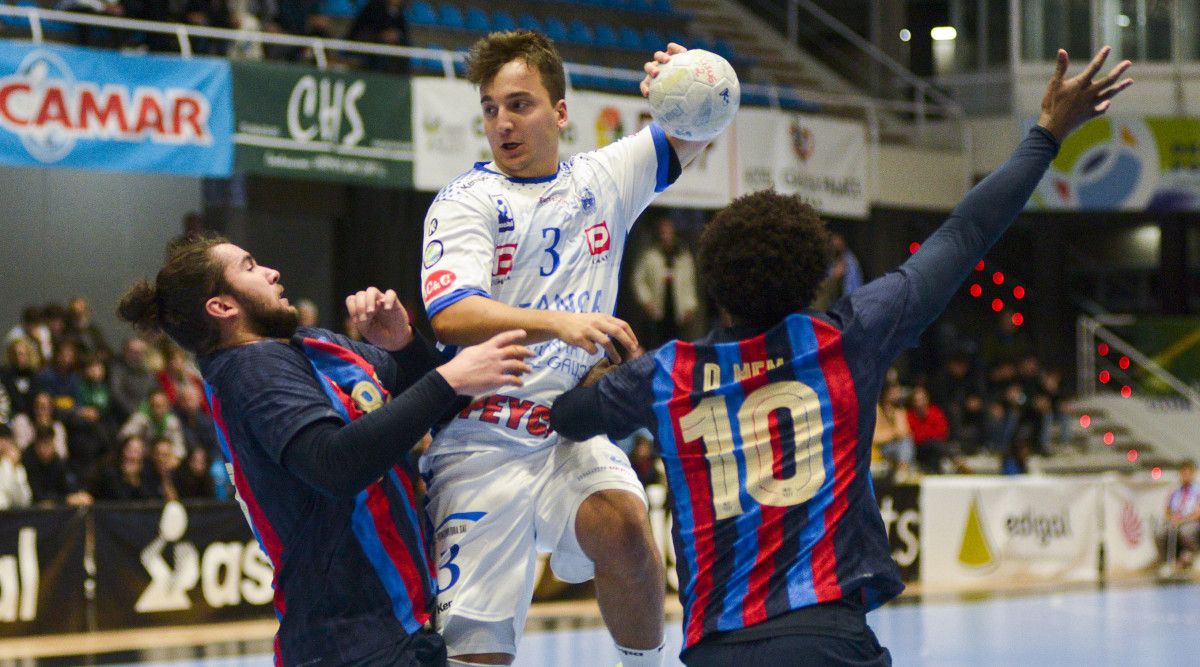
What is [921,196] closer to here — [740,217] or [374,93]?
[374,93]

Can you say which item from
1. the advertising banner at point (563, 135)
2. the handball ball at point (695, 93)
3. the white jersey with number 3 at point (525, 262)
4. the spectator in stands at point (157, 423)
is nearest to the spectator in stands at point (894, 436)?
the advertising banner at point (563, 135)

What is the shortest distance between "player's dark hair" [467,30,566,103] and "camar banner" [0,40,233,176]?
28.4ft

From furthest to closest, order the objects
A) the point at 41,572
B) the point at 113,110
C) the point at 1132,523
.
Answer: the point at 1132,523 < the point at 113,110 < the point at 41,572

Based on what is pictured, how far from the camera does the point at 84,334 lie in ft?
43.2

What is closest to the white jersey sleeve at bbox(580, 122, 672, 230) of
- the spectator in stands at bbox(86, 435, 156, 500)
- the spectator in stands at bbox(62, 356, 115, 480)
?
the spectator in stands at bbox(86, 435, 156, 500)

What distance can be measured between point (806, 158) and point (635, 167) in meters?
13.0

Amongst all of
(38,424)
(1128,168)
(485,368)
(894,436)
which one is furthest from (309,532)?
(1128,168)

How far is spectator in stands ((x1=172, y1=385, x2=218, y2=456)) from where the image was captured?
13.0m

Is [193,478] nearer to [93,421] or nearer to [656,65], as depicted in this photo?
[93,421]

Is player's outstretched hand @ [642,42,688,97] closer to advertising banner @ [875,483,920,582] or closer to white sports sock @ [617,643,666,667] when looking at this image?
white sports sock @ [617,643,666,667]

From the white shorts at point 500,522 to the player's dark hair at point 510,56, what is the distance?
3.78ft

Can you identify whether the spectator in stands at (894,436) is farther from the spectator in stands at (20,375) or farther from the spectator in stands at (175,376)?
the spectator in stands at (20,375)

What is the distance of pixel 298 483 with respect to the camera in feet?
11.8

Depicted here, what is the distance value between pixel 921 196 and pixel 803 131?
448cm
